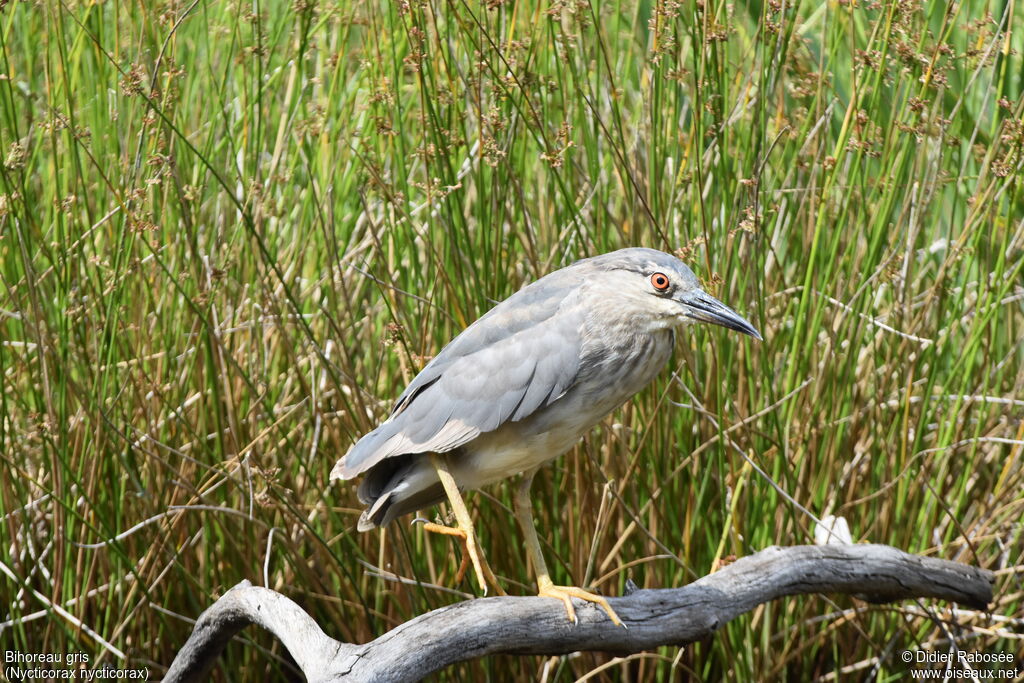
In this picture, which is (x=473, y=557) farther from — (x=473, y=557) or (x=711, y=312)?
(x=711, y=312)

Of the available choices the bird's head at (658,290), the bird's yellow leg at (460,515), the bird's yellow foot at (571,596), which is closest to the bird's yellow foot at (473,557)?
the bird's yellow leg at (460,515)

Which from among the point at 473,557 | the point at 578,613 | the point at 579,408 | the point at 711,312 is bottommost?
the point at 578,613

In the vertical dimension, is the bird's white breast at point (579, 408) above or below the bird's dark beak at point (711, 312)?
below

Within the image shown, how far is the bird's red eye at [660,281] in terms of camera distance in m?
2.15

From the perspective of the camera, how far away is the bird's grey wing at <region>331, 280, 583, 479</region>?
221 centimetres

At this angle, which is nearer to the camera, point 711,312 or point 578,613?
point 711,312

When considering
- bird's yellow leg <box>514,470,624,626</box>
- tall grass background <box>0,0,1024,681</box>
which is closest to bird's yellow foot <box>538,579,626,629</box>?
bird's yellow leg <box>514,470,624,626</box>

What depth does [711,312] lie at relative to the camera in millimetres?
2105

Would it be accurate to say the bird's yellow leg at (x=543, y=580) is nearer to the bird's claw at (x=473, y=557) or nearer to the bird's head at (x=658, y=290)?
the bird's claw at (x=473, y=557)

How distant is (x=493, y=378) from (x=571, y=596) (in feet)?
1.58

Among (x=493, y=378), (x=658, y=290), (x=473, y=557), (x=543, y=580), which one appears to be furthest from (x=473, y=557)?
(x=658, y=290)

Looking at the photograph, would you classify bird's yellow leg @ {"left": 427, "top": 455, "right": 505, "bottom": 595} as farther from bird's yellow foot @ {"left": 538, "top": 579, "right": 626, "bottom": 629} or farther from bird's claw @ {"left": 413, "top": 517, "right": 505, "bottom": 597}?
bird's yellow foot @ {"left": 538, "top": 579, "right": 626, "bottom": 629}

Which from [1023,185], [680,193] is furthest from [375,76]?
[1023,185]

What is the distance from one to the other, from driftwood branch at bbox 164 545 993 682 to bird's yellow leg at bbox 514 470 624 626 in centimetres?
2
